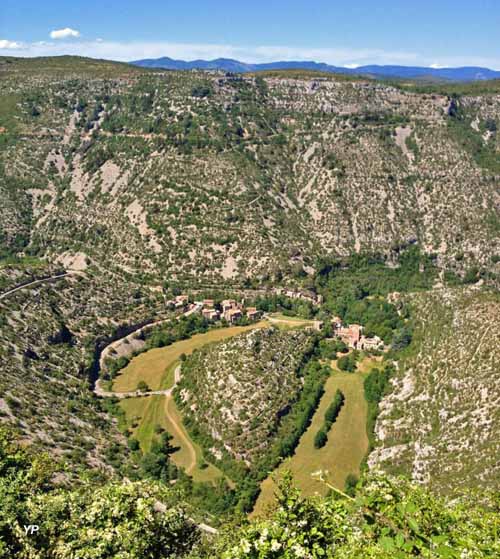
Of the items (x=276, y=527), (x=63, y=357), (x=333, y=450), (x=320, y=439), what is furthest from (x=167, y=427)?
(x=276, y=527)

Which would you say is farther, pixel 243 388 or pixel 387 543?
pixel 243 388

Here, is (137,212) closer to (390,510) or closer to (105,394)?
(105,394)

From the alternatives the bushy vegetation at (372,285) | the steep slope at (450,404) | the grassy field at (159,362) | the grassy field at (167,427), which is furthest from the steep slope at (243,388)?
the bushy vegetation at (372,285)

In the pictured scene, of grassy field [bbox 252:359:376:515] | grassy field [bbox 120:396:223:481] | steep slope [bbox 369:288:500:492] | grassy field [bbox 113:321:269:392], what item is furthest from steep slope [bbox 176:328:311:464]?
steep slope [bbox 369:288:500:492]

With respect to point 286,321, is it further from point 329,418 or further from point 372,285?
point 329,418

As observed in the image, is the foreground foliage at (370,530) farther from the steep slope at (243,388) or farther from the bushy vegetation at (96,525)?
the steep slope at (243,388)

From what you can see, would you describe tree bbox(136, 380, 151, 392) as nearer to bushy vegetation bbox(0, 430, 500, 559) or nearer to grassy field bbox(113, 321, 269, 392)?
grassy field bbox(113, 321, 269, 392)
